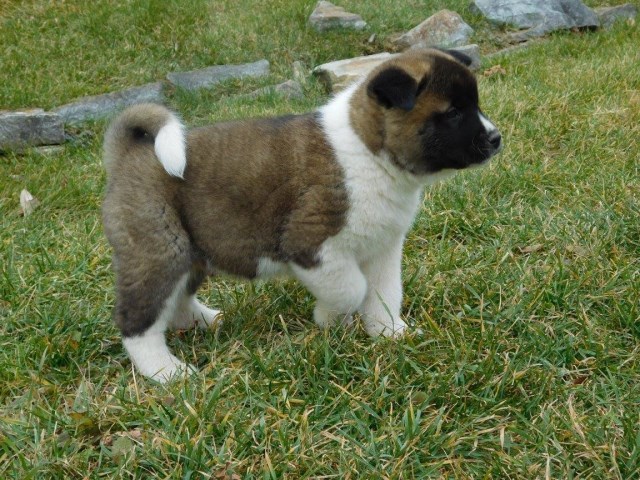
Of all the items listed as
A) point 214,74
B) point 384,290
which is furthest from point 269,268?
point 214,74

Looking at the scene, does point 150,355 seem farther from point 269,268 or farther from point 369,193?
point 369,193

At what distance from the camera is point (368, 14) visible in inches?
497

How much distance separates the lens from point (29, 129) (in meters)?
8.75

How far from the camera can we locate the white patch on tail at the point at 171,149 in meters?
3.82

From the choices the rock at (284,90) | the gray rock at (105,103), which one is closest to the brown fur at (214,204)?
the rock at (284,90)

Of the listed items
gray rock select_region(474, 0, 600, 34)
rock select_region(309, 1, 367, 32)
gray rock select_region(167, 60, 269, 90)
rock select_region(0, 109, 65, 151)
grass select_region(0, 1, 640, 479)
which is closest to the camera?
grass select_region(0, 1, 640, 479)

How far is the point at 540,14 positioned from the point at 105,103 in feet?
22.7

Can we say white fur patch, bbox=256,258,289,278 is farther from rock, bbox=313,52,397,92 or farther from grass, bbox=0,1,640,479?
rock, bbox=313,52,397,92

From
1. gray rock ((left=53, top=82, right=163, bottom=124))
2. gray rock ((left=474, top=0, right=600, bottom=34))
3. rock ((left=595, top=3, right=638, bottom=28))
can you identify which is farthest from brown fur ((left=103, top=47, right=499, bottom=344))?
rock ((left=595, top=3, right=638, bottom=28))

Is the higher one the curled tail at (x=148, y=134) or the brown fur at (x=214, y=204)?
the curled tail at (x=148, y=134)

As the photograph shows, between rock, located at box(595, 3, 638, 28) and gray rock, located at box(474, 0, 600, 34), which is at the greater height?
gray rock, located at box(474, 0, 600, 34)

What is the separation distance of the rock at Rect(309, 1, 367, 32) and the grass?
5.37 m

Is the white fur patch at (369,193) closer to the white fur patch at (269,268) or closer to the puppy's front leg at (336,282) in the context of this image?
the puppy's front leg at (336,282)

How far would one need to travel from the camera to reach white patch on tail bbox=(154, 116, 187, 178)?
12.5ft
